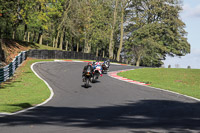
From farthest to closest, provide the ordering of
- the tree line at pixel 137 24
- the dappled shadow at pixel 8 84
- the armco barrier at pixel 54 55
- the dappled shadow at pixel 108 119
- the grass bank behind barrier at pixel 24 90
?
the tree line at pixel 137 24, the armco barrier at pixel 54 55, the dappled shadow at pixel 8 84, the grass bank behind barrier at pixel 24 90, the dappled shadow at pixel 108 119

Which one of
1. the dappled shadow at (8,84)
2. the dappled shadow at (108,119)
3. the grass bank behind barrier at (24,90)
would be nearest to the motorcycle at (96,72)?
the grass bank behind barrier at (24,90)

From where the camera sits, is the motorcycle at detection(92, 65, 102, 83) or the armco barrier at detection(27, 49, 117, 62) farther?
the armco barrier at detection(27, 49, 117, 62)

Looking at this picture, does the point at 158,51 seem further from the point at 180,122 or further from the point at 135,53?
the point at 180,122

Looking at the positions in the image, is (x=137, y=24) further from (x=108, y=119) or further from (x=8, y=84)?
(x=108, y=119)

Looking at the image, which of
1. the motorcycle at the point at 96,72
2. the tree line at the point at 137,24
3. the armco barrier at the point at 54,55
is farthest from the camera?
the tree line at the point at 137,24

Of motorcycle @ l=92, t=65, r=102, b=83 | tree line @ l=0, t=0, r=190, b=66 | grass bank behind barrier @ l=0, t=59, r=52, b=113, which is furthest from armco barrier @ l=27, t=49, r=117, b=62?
motorcycle @ l=92, t=65, r=102, b=83

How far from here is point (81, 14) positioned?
6425 centimetres

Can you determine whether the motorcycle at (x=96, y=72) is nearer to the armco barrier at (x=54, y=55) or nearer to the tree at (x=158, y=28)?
the armco barrier at (x=54, y=55)

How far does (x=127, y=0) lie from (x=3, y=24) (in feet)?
108

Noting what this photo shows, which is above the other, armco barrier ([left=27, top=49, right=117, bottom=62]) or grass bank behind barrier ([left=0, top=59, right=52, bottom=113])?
armco barrier ([left=27, top=49, right=117, bottom=62])

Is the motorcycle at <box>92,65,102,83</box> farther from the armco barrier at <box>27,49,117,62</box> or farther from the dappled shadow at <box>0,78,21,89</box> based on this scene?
the armco barrier at <box>27,49,117,62</box>

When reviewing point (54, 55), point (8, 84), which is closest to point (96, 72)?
point (8, 84)

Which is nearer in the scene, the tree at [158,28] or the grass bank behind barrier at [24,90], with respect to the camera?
the grass bank behind barrier at [24,90]

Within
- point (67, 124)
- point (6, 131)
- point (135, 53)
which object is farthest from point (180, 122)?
point (135, 53)
